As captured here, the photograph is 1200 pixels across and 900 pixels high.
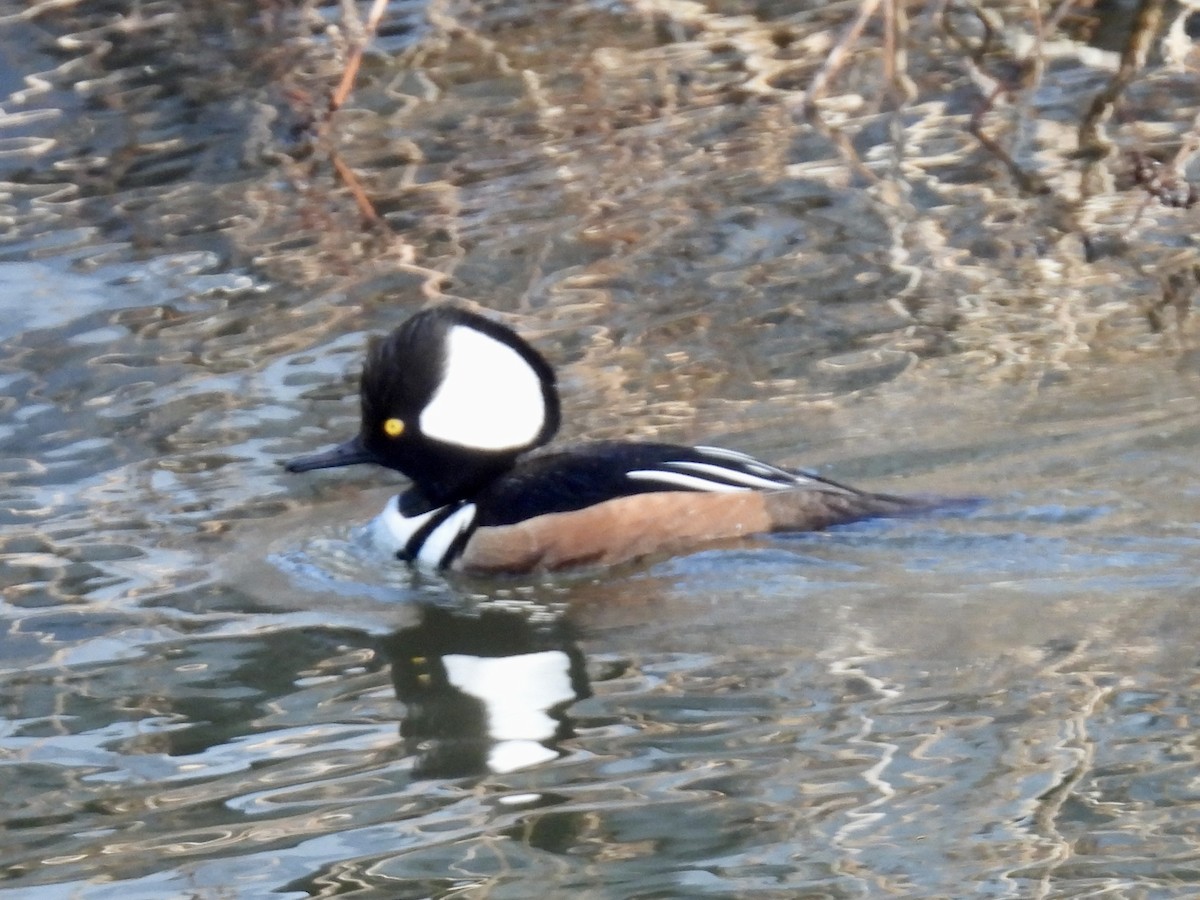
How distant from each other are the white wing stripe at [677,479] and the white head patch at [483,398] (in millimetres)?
416

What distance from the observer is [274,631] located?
245 inches

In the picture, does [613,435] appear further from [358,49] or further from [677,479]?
[358,49]

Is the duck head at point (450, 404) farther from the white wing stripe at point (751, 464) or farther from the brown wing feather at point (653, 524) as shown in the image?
the white wing stripe at point (751, 464)

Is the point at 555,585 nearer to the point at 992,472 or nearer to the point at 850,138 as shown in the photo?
the point at 992,472

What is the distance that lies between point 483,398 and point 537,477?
0.33 meters

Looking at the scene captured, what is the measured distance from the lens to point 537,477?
663cm

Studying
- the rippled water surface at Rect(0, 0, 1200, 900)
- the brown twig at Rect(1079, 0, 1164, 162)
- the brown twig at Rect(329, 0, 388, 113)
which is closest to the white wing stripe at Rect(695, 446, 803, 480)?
the rippled water surface at Rect(0, 0, 1200, 900)

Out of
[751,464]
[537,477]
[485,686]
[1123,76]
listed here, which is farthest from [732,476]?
[1123,76]

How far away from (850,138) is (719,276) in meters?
2.29

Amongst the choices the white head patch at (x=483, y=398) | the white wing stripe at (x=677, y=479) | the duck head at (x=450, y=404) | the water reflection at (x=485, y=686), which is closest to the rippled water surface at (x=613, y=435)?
the water reflection at (x=485, y=686)

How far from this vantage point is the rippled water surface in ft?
15.3

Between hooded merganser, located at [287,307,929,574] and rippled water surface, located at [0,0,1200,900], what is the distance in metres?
0.14

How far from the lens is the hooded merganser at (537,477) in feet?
21.5

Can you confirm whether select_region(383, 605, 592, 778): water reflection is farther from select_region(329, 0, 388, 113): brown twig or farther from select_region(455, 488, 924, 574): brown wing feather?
select_region(329, 0, 388, 113): brown twig
